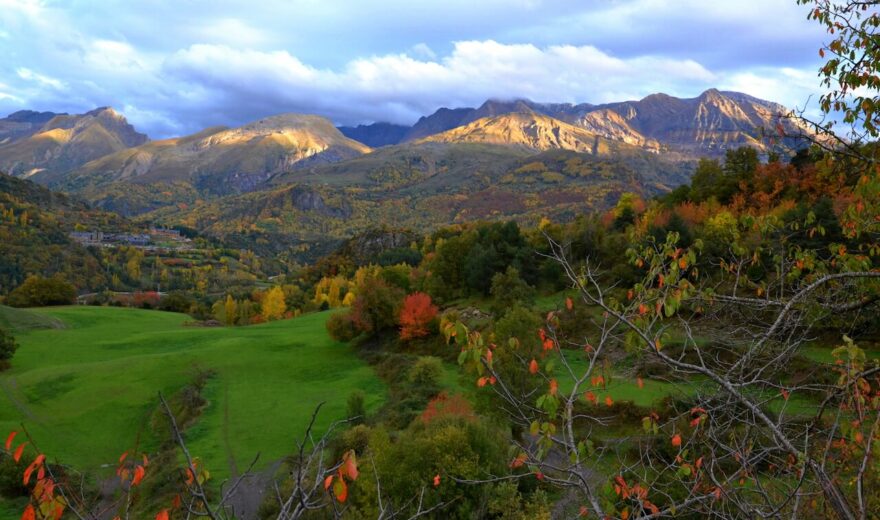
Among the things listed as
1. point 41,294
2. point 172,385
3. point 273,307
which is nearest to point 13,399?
point 172,385

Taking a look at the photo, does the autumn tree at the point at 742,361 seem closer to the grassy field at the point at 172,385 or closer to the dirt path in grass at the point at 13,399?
the grassy field at the point at 172,385

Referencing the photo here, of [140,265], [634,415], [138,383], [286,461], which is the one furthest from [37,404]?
[140,265]

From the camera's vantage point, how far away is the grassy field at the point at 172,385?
32562 millimetres

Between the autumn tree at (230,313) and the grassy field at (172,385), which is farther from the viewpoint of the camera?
the autumn tree at (230,313)

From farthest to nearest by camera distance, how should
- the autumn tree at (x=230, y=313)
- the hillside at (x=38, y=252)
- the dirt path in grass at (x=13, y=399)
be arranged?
the hillside at (x=38, y=252) → the autumn tree at (x=230, y=313) → the dirt path in grass at (x=13, y=399)

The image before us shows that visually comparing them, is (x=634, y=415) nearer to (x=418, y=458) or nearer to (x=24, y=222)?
(x=418, y=458)

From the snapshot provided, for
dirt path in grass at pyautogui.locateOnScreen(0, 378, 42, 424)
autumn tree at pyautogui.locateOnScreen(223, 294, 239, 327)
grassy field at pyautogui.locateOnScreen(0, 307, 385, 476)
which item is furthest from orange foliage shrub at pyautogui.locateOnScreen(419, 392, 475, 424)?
autumn tree at pyautogui.locateOnScreen(223, 294, 239, 327)

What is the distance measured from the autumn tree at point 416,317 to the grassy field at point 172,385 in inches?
203

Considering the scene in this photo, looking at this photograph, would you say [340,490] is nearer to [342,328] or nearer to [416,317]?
[416,317]

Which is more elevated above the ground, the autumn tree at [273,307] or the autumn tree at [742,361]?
the autumn tree at [742,361]

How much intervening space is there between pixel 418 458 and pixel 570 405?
46.5 ft

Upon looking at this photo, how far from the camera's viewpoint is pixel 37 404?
1537 inches

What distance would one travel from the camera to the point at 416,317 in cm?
4841

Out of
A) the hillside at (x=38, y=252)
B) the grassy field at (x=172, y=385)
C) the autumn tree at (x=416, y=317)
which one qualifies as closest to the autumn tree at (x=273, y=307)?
the grassy field at (x=172, y=385)
